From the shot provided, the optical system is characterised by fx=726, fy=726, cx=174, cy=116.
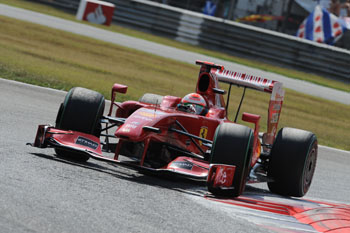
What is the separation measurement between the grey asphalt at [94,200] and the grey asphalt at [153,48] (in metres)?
12.1

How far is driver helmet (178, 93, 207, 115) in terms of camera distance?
7883mm

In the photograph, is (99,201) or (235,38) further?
(235,38)

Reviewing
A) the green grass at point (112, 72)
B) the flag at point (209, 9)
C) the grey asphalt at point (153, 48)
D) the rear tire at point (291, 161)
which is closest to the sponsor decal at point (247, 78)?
the rear tire at point (291, 161)

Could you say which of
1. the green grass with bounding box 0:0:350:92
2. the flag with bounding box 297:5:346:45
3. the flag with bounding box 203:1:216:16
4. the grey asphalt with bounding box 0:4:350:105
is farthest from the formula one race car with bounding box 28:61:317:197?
the flag with bounding box 203:1:216:16

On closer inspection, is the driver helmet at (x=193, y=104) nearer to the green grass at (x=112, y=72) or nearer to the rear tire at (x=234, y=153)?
the rear tire at (x=234, y=153)

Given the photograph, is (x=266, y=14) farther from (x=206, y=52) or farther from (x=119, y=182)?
(x=119, y=182)

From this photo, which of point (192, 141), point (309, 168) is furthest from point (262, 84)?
point (192, 141)

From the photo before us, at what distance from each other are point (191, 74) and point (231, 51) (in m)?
5.70

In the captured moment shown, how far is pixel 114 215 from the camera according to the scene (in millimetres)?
4902

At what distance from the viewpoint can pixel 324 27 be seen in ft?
92.6

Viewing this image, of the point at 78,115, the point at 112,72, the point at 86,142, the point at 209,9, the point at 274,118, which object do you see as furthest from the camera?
the point at 209,9

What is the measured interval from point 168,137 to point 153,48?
587 inches

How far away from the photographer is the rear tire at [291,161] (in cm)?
773

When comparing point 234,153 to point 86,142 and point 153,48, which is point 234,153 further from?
point 153,48
